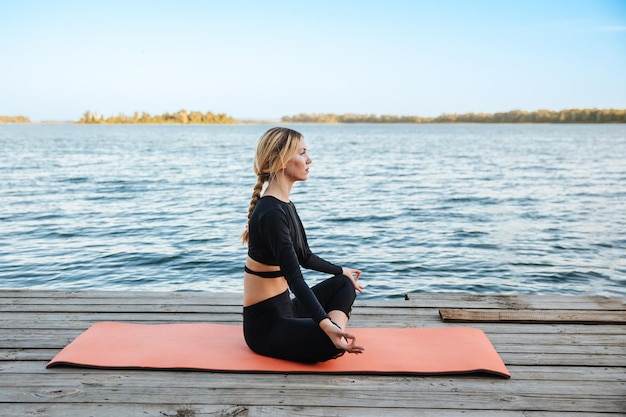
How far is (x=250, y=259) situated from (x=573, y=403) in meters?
1.81

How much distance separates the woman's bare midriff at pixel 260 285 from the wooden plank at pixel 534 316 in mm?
1399

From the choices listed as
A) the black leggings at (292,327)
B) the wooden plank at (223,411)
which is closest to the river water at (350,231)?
the black leggings at (292,327)

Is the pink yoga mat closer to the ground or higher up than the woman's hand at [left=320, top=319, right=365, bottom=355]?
closer to the ground

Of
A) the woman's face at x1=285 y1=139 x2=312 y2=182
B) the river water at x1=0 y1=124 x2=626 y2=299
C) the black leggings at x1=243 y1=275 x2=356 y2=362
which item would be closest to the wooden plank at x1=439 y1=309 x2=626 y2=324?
the black leggings at x1=243 y1=275 x2=356 y2=362

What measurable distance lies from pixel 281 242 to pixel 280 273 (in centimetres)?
28

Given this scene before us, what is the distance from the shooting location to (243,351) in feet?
10.8

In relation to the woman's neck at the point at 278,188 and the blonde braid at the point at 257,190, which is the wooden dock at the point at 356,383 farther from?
the woman's neck at the point at 278,188

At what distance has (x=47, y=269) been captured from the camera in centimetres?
864

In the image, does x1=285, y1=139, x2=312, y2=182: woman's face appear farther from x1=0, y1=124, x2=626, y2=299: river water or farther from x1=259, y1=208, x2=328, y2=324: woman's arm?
x1=0, y1=124, x2=626, y2=299: river water

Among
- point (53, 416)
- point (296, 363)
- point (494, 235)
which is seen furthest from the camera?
point (494, 235)

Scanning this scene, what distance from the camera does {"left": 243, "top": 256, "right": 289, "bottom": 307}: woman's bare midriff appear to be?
3219mm

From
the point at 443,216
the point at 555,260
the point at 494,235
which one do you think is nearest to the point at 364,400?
the point at 555,260

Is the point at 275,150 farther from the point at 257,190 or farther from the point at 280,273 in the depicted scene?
the point at 280,273

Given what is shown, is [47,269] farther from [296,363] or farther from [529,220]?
[529,220]
